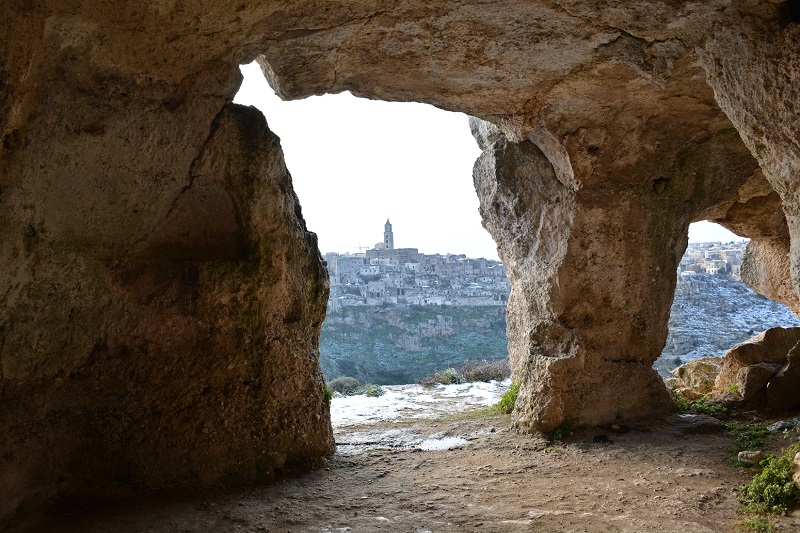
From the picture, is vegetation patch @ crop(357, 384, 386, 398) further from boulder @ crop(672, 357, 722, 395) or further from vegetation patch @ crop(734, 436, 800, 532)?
vegetation patch @ crop(734, 436, 800, 532)

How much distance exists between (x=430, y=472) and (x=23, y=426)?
298 centimetres

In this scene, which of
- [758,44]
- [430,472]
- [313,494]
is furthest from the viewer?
[430,472]

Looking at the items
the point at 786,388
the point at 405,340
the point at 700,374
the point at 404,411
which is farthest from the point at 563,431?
the point at 405,340

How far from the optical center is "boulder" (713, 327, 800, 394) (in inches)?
271

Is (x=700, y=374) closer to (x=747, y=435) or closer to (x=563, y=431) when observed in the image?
(x=747, y=435)

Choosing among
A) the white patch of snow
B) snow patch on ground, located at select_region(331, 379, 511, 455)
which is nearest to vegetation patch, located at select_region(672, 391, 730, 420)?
snow patch on ground, located at select_region(331, 379, 511, 455)

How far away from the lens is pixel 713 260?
93.5 feet

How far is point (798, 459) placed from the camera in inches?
145

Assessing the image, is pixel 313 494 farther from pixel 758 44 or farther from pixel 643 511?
pixel 758 44

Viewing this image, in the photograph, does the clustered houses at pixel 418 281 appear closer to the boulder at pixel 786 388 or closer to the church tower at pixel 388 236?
the church tower at pixel 388 236

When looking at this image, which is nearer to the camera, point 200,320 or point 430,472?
point 200,320

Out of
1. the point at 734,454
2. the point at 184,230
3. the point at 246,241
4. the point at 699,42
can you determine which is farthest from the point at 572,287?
the point at 184,230

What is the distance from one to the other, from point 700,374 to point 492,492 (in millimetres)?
5717

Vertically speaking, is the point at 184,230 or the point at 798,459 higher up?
the point at 184,230
